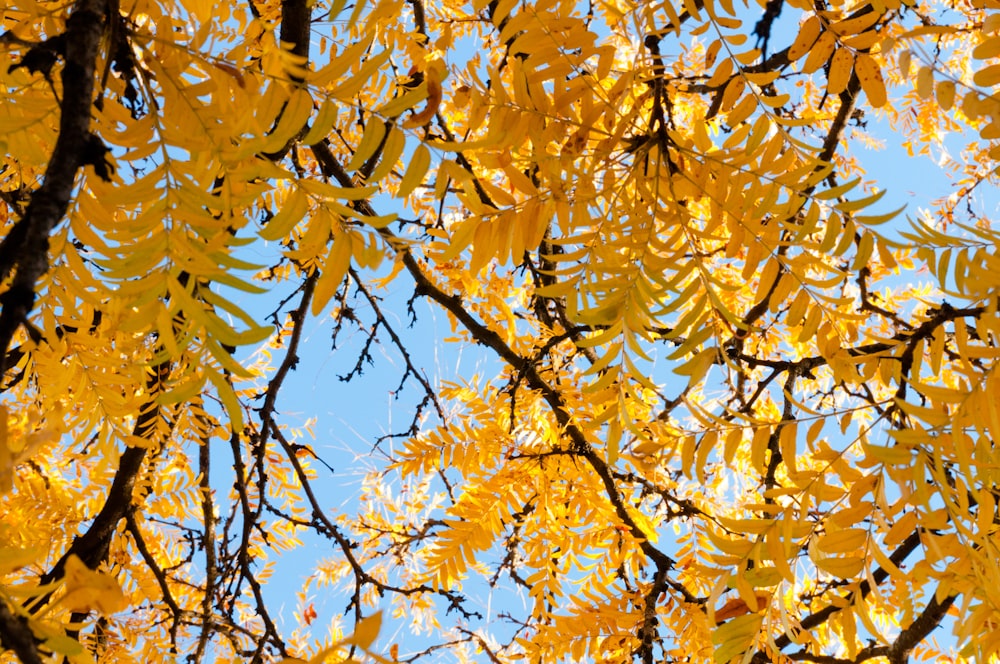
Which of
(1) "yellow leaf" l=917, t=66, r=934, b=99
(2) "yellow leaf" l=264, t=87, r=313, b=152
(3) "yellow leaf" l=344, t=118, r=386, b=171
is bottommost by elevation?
(2) "yellow leaf" l=264, t=87, r=313, b=152

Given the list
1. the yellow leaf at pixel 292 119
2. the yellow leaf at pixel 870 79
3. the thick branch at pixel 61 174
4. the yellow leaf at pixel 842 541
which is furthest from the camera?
the yellow leaf at pixel 870 79

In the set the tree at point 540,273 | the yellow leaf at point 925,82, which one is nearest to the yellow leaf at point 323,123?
the tree at point 540,273

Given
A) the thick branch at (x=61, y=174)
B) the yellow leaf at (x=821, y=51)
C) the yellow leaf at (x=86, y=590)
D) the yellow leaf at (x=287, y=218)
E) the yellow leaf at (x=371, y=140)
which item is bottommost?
the yellow leaf at (x=86, y=590)

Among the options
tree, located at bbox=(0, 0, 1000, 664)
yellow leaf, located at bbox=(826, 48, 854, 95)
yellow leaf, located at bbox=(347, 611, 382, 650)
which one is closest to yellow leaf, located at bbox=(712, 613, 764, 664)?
tree, located at bbox=(0, 0, 1000, 664)

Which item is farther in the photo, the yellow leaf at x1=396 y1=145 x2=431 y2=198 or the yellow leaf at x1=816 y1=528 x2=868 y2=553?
the yellow leaf at x1=816 y1=528 x2=868 y2=553

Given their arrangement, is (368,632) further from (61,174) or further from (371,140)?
→ (371,140)

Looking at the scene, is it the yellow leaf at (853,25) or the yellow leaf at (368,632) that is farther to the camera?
the yellow leaf at (853,25)

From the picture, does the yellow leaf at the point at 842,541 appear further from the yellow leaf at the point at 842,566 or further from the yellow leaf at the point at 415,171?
the yellow leaf at the point at 415,171

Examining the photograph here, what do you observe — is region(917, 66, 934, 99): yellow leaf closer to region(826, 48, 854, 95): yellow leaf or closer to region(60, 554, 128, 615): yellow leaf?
region(826, 48, 854, 95): yellow leaf

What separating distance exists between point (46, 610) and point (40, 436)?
0.31 meters

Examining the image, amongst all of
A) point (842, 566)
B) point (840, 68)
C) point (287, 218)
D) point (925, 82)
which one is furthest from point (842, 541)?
point (287, 218)

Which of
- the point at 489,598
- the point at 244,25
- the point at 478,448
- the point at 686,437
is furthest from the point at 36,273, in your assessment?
the point at 489,598

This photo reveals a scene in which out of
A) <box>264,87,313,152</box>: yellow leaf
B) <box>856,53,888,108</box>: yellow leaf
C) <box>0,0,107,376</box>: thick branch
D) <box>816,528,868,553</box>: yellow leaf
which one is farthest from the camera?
<box>856,53,888,108</box>: yellow leaf

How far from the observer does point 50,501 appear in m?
2.22
